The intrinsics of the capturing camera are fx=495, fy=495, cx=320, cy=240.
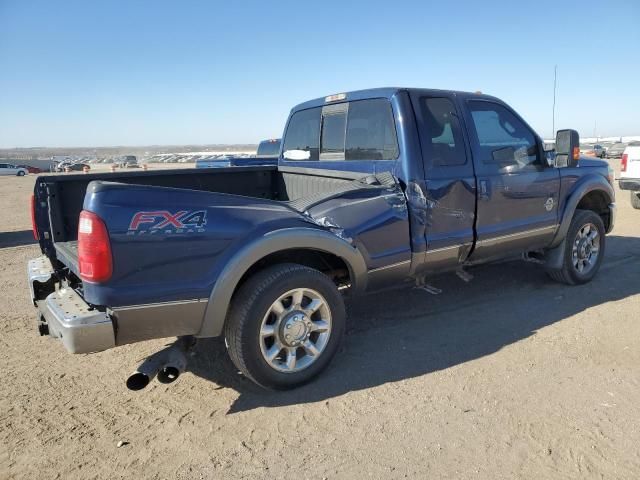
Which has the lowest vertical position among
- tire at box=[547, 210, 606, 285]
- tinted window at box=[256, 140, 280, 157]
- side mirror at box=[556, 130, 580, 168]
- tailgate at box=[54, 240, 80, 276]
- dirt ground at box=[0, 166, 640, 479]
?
dirt ground at box=[0, 166, 640, 479]

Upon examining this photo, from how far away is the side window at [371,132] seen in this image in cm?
394

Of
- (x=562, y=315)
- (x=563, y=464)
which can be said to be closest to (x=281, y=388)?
(x=563, y=464)

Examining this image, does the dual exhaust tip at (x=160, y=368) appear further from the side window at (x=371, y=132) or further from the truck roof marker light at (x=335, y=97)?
the truck roof marker light at (x=335, y=97)

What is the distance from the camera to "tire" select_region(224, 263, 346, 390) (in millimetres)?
3066

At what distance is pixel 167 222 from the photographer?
8.89 feet

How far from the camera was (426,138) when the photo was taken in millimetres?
3900

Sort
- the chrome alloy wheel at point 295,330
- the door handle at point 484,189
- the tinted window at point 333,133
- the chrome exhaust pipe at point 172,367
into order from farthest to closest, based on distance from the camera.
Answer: the tinted window at point 333,133 < the door handle at point 484,189 < the chrome alloy wheel at point 295,330 < the chrome exhaust pipe at point 172,367

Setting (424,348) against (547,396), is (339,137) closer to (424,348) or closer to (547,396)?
(424,348)

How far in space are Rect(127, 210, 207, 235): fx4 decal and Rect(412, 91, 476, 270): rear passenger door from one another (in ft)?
5.99

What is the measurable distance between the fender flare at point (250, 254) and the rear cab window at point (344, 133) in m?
1.03

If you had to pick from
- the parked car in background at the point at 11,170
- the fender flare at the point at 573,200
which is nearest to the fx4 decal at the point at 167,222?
the fender flare at the point at 573,200

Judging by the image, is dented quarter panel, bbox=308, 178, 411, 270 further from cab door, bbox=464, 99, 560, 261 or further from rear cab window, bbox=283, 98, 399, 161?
cab door, bbox=464, 99, 560, 261

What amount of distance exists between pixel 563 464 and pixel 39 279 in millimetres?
3490

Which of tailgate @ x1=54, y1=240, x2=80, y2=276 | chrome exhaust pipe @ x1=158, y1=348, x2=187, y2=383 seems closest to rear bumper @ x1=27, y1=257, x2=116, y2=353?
tailgate @ x1=54, y1=240, x2=80, y2=276
